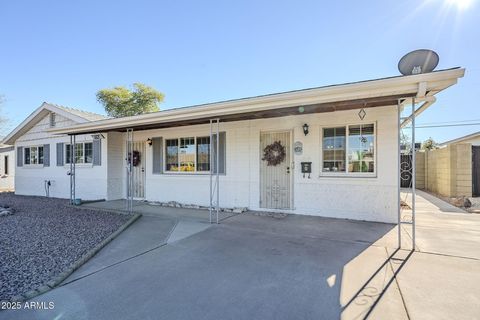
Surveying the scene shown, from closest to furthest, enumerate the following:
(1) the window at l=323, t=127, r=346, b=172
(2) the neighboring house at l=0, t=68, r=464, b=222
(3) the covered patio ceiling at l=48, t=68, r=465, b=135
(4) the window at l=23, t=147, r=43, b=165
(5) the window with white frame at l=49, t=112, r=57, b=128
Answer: (3) the covered patio ceiling at l=48, t=68, r=465, b=135 → (2) the neighboring house at l=0, t=68, r=464, b=222 → (1) the window at l=323, t=127, r=346, b=172 → (5) the window with white frame at l=49, t=112, r=57, b=128 → (4) the window at l=23, t=147, r=43, b=165

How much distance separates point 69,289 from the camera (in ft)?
9.57

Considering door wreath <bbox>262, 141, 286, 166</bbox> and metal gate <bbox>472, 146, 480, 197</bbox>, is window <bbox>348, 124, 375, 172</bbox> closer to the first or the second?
door wreath <bbox>262, 141, 286, 166</bbox>

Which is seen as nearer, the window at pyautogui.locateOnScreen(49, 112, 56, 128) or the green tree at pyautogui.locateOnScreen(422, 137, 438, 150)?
the window at pyautogui.locateOnScreen(49, 112, 56, 128)

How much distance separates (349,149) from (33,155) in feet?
45.7

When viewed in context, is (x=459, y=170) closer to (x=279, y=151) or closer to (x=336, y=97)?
(x=279, y=151)

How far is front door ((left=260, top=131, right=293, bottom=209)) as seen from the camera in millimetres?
6750

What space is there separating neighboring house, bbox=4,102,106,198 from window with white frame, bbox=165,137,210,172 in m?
2.76

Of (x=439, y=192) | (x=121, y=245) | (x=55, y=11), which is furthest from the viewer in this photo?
(x=439, y=192)

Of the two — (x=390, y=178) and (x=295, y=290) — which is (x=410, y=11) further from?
(x=295, y=290)

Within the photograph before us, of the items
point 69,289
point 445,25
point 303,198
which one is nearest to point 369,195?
point 303,198

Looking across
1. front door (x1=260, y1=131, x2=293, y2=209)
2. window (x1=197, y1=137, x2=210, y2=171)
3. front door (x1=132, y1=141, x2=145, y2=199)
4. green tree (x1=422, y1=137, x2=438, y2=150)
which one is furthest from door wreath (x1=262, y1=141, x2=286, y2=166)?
green tree (x1=422, y1=137, x2=438, y2=150)

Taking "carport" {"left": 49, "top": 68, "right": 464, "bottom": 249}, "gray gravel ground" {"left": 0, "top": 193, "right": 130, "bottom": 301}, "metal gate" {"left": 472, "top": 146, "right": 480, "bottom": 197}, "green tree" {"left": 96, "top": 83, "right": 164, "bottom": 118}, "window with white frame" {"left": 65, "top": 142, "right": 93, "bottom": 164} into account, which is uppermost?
"green tree" {"left": 96, "top": 83, "right": 164, "bottom": 118}

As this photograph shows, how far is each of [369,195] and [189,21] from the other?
8.16 m

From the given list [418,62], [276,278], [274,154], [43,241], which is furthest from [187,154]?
[418,62]
